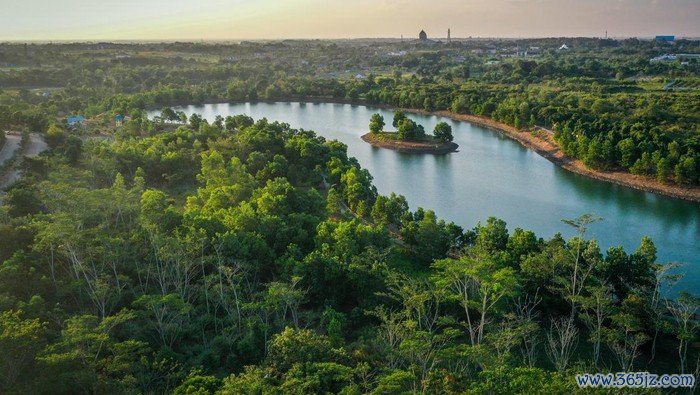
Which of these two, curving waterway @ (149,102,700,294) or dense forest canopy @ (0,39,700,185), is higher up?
dense forest canopy @ (0,39,700,185)

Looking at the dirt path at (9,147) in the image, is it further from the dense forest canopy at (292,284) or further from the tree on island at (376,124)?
the tree on island at (376,124)

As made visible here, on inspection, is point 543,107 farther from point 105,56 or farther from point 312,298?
point 105,56

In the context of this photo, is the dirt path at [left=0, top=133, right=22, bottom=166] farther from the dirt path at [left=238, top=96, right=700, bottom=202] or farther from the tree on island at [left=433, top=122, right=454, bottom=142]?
the dirt path at [left=238, top=96, right=700, bottom=202]

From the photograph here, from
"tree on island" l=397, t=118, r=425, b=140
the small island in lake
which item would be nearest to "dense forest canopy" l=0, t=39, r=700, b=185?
the small island in lake

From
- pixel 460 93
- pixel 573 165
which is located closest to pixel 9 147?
pixel 573 165

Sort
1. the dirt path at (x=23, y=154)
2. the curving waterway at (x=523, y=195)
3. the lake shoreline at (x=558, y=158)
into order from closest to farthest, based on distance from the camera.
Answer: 1. the dirt path at (x=23, y=154)
2. the curving waterway at (x=523, y=195)
3. the lake shoreline at (x=558, y=158)

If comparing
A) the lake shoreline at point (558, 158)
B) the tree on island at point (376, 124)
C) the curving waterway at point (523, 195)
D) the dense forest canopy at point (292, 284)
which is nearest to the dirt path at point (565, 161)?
the lake shoreline at point (558, 158)
